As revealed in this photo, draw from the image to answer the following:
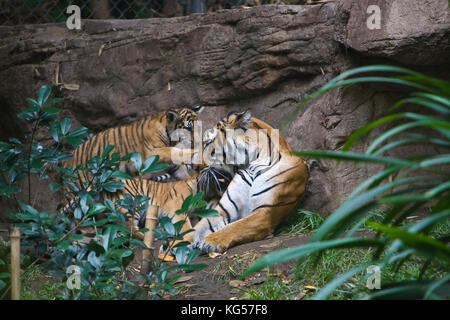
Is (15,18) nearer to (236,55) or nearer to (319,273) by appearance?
(236,55)

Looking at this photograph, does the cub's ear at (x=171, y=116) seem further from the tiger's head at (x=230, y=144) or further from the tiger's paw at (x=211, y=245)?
the tiger's paw at (x=211, y=245)

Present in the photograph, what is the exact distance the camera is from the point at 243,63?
206 inches

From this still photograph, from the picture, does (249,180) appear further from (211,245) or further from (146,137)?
(146,137)

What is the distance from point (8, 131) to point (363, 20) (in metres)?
4.39

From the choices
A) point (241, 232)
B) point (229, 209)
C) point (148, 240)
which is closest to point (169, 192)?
point (229, 209)

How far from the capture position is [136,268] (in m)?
4.07

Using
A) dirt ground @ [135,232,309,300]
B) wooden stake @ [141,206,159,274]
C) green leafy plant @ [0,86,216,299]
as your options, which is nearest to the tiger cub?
dirt ground @ [135,232,309,300]

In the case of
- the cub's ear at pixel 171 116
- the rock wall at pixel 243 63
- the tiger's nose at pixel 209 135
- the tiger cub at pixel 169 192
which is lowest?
the tiger cub at pixel 169 192

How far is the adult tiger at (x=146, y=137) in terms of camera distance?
5438 millimetres

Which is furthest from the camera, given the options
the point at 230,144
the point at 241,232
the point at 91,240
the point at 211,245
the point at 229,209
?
the point at 230,144

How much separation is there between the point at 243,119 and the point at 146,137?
1287mm

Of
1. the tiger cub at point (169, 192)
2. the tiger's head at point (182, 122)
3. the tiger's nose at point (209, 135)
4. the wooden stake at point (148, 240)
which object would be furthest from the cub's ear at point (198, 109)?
the wooden stake at point (148, 240)

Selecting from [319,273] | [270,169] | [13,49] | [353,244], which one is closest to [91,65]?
[13,49]

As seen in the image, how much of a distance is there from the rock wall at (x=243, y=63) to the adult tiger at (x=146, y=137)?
0.20 m
